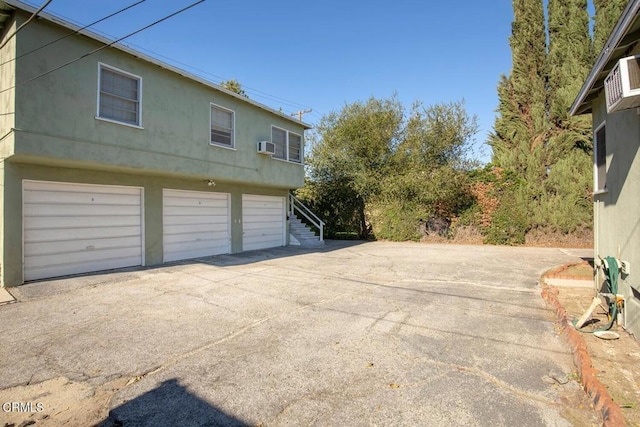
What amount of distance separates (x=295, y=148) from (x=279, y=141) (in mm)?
1125

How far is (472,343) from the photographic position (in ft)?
14.0

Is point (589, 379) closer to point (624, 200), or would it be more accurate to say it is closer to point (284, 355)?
point (284, 355)

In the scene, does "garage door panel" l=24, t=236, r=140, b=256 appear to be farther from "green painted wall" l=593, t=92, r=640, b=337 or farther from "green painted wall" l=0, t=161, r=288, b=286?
"green painted wall" l=593, t=92, r=640, b=337

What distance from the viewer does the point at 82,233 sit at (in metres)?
8.45

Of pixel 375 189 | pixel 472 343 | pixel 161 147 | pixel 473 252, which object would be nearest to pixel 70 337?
pixel 472 343

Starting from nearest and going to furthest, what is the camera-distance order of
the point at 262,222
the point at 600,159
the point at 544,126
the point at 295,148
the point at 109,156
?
the point at 600,159, the point at 109,156, the point at 262,222, the point at 295,148, the point at 544,126

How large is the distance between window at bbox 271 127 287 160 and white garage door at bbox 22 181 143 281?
550 cm

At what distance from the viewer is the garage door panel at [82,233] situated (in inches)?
300

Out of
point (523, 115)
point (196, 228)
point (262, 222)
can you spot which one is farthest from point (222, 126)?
point (523, 115)

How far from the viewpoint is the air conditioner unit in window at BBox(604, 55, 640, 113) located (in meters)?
3.68

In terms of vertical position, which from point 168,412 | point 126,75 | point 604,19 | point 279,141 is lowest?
point 168,412

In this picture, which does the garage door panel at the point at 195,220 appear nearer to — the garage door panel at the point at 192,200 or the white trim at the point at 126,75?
the garage door panel at the point at 192,200

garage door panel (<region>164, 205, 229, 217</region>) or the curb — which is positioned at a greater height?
garage door panel (<region>164, 205, 229, 217</region>)

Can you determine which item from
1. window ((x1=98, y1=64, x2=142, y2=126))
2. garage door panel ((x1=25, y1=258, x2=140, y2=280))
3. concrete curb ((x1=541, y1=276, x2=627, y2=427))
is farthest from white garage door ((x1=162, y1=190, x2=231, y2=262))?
concrete curb ((x1=541, y1=276, x2=627, y2=427))
